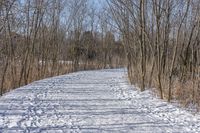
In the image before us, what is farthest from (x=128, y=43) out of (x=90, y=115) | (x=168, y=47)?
(x=90, y=115)

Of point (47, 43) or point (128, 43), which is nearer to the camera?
point (128, 43)

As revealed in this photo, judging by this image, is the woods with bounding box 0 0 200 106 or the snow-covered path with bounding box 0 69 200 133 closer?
the snow-covered path with bounding box 0 69 200 133

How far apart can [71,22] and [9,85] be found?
21508 mm

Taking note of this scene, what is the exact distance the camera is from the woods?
13.0 m

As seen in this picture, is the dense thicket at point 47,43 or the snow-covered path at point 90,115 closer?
the snow-covered path at point 90,115

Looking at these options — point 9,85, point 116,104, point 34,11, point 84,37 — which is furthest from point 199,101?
point 84,37

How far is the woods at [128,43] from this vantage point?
513 inches

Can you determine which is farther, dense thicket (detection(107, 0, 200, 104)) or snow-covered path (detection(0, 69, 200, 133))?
dense thicket (detection(107, 0, 200, 104))

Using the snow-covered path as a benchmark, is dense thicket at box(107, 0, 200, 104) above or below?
above

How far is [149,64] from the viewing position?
18047 millimetres

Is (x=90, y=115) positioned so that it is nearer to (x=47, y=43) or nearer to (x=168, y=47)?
(x=168, y=47)

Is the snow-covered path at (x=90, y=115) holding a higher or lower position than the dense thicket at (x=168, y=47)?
lower

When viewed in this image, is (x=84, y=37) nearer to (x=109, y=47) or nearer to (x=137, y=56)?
(x=109, y=47)

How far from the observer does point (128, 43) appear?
855 inches
